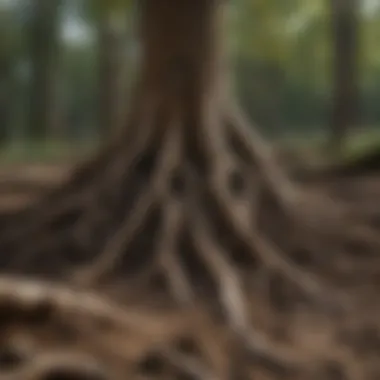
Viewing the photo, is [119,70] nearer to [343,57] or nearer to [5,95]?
[5,95]

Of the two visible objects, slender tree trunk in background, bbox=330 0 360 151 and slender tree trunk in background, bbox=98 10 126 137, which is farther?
slender tree trunk in background, bbox=98 10 126 137

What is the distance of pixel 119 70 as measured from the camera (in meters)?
13.2

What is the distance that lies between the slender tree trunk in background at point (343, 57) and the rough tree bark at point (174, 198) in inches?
226

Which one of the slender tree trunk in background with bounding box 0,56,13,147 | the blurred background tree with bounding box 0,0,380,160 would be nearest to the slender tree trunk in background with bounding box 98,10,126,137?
the blurred background tree with bounding box 0,0,380,160

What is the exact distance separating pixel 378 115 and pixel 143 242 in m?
8.80

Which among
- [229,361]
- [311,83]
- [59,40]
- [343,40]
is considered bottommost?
[229,361]

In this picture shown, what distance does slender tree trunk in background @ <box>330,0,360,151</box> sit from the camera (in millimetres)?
9820

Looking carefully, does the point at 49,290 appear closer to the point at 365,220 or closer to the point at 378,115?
the point at 365,220

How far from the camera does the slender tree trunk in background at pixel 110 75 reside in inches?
498

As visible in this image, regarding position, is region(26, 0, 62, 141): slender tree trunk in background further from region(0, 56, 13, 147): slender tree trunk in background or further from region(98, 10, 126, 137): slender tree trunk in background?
region(98, 10, 126, 137): slender tree trunk in background

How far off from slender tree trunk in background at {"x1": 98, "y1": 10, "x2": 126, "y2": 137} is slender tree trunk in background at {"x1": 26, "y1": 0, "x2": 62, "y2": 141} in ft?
2.66

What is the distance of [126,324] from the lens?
3023mm

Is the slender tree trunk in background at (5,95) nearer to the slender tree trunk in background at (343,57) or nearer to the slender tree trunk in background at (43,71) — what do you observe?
the slender tree trunk in background at (43,71)

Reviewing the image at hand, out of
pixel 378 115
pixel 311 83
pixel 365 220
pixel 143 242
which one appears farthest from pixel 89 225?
pixel 311 83
